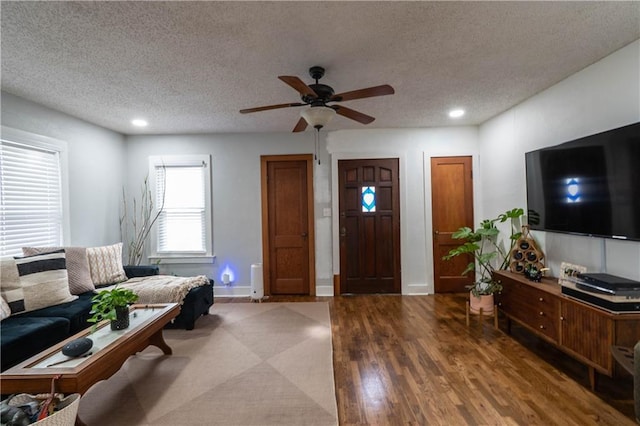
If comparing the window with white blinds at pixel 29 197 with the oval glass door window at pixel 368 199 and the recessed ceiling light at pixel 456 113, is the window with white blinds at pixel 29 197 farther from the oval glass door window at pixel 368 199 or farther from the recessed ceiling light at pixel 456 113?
the recessed ceiling light at pixel 456 113

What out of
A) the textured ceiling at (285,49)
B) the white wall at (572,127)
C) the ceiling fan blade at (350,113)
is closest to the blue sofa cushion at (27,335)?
the textured ceiling at (285,49)

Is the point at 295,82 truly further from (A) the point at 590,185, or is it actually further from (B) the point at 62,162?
(B) the point at 62,162

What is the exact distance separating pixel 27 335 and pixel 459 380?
125 inches

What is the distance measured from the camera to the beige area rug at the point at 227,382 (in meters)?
1.92

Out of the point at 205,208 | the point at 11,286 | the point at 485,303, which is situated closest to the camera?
the point at 11,286

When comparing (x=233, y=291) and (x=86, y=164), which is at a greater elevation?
(x=86, y=164)

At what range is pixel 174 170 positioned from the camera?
4.67m

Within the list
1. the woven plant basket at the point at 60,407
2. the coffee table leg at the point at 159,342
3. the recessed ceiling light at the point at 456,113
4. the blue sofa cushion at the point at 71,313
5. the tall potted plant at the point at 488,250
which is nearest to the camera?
the woven plant basket at the point at 60,407

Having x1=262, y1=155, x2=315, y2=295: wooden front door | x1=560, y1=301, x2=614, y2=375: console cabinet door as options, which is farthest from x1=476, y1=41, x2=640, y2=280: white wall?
x1=262, y1=155, x2=315, y2=295: wooden front door

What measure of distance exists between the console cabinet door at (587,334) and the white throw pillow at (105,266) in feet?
14.7

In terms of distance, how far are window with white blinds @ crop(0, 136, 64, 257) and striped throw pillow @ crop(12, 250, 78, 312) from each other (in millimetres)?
594

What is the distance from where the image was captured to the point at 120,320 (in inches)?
88.4

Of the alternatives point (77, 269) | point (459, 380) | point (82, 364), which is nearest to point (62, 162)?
point (77, 269)

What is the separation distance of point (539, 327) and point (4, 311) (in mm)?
4396
